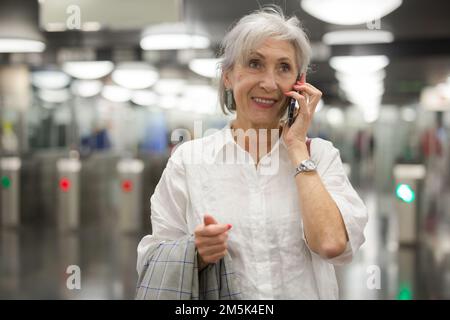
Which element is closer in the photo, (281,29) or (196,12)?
(281,29)

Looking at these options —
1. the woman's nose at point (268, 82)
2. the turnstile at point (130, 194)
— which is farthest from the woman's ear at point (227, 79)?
the turnstile at point (130, 194)

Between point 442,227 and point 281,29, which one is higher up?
point 281,29

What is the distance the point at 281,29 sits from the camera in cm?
149

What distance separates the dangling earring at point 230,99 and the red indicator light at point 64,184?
5.75m

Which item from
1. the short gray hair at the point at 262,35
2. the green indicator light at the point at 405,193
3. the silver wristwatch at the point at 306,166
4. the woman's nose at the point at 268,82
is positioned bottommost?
the green indicator light at the point at 405,193

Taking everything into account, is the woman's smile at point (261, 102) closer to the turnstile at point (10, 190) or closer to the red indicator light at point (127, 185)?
the red indicator light at point (127, 185)

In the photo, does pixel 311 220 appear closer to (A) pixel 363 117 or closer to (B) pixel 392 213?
(A) pixel 363 117

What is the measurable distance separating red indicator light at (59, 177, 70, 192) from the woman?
5755mm

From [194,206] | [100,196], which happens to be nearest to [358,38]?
[100,196]

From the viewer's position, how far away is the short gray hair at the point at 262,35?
149 centimetres

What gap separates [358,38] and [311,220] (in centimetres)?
419

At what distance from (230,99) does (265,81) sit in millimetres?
154

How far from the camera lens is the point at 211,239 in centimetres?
A: 139

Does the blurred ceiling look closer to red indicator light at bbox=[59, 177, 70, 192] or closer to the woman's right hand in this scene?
the woman's right hand
